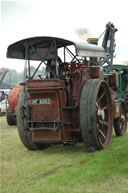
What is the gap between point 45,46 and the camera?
20.4ft


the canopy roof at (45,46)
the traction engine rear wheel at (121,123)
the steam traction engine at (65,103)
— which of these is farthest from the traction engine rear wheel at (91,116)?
the traction engine rear wheel at (121,123)

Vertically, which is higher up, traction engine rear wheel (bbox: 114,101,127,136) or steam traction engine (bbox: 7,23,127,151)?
steam traction engine (bbox: 7,23,127,151)

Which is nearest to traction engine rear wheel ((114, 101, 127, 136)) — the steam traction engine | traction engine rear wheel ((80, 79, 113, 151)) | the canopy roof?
the steam traction engine

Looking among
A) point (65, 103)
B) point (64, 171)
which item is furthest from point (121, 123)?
point (64, 171)

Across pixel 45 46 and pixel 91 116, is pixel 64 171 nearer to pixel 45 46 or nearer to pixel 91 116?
pixel 91 116

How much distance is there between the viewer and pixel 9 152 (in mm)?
5926

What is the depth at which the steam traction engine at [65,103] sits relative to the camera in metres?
5.30

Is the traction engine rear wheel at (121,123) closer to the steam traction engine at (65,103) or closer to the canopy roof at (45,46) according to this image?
the steam traction engine at (65,103)

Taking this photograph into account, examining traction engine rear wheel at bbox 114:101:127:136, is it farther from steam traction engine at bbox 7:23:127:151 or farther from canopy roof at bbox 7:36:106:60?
canopy roof at bbox 7:36:106:60

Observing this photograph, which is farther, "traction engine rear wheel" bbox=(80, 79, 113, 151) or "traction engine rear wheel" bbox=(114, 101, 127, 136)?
"traction engine rear wheel" bbox=(114, 101, 127, 136)

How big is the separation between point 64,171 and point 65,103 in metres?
1.56

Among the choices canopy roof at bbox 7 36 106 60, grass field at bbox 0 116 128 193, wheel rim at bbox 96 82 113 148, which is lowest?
grass field at bbox 0 116 128 193

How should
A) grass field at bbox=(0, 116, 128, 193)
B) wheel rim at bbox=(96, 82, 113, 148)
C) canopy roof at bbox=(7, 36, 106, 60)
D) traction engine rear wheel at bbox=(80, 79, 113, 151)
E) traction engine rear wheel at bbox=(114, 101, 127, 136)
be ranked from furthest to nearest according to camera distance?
traction engine rear wheel at bbox=(114, 101, 127, 136)
wheel rim at bbox=(96, 82, 113, 148)
canopy roof at bbox=(7, 36, 106, 60)
traction engine rear wheel at bbox=(80, 79, 113, 151)
grass field at bbox=(0, 116, 128, 193)

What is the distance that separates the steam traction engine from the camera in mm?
5301
